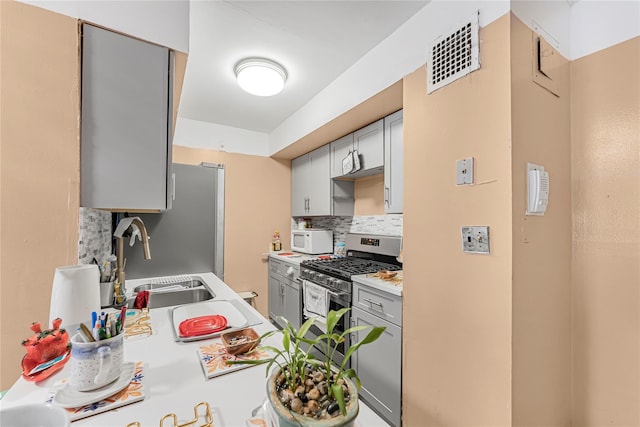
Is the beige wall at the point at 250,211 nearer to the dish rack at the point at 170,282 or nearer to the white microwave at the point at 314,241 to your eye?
the white microwave at the point at 314,241

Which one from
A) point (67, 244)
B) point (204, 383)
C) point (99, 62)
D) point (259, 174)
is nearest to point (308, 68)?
point (99, 62)

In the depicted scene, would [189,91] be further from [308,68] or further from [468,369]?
[468,369]

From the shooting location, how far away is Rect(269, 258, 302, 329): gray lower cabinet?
Result: 9.50 ft

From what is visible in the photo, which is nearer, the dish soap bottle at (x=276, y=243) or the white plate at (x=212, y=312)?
the white plate at (x=212, y=312)

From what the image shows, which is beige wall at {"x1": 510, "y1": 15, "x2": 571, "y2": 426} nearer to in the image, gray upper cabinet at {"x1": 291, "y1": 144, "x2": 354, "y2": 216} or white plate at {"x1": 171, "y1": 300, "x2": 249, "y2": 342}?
white plate at {"x1": 171, "y1": 300, "x2": 249, "y2": 342}

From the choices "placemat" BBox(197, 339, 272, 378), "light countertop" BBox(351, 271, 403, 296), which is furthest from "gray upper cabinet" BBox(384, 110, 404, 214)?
"placemat" BBox(197, 339, 272, 378)

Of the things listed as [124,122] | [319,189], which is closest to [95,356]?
[124,122]

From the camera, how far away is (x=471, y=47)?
1322mm

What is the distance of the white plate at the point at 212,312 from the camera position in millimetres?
1173

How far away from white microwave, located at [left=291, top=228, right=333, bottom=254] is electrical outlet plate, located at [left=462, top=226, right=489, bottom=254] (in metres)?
2.05

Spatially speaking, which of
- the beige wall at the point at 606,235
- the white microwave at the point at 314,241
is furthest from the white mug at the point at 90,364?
the white microwave at the point at 314,241

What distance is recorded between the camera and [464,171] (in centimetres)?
135

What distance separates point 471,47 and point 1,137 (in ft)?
6.43

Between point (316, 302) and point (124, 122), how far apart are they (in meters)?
1.88
